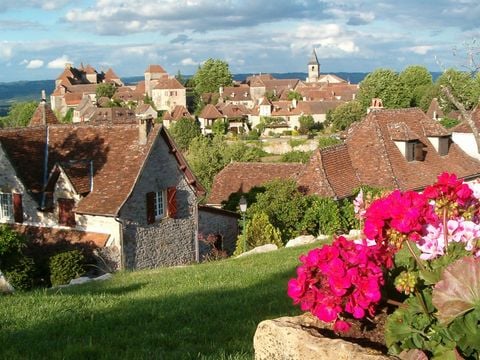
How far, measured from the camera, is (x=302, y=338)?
3996mm

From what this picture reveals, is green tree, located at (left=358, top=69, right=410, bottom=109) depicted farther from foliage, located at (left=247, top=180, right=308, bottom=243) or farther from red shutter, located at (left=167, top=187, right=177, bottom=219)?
red shutter, located at (left=167, top=187, right=177, bottom=219)

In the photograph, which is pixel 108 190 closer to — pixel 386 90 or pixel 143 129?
pixel 143 129

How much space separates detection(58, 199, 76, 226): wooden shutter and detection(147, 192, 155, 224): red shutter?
2.89 meters

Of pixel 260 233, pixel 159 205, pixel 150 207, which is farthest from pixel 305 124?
pixel 260 233

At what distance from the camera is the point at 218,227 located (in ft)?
90.4

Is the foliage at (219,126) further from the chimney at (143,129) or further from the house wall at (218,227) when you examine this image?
the chimney at (143,129)

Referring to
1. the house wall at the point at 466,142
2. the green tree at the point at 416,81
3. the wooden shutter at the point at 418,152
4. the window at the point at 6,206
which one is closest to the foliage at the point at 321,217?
the wooden shutter at the point at 418,152

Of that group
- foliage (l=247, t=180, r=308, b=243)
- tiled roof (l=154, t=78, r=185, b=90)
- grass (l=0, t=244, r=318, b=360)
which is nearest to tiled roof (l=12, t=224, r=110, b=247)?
foliage (l=247, t=180, r=308, b=243)

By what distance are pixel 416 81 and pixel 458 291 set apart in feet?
372

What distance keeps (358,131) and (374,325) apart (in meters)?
25.1

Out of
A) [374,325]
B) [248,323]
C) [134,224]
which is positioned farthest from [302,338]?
[134,224]

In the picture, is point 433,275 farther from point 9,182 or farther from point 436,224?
point 9,182

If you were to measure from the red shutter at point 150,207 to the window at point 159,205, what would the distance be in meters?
0.41

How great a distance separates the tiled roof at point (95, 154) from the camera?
75.3 feet
